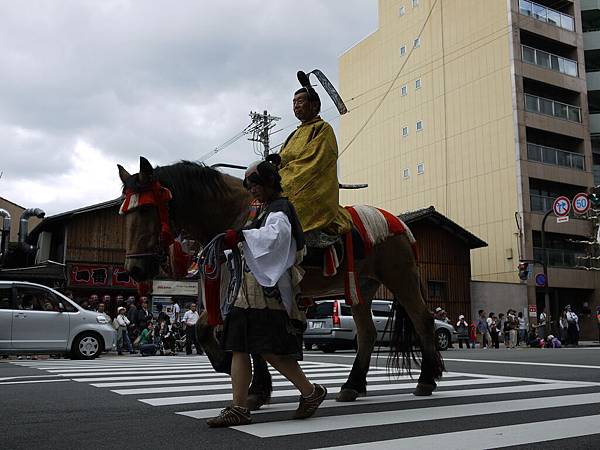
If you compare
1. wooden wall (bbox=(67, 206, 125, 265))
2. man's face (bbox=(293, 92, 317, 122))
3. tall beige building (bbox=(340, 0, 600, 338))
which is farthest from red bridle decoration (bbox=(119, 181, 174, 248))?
tall beige building (bbox=(340, 0, 600, 338))

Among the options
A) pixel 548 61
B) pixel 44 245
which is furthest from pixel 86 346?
pixel 548 61

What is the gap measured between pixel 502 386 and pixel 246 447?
390cm

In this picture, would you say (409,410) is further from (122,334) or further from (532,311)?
(532,311)

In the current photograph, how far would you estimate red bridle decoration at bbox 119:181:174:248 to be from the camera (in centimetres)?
433

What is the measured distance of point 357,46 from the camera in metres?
42.8

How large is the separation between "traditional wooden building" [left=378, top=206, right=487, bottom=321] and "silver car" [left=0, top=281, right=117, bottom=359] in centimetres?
1742

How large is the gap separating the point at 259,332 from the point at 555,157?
3136cm

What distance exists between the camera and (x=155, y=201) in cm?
436

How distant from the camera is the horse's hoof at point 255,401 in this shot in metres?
4.50

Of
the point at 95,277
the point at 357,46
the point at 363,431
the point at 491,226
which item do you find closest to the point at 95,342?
the point at 95,277

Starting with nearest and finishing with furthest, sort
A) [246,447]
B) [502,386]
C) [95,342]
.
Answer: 1. [246,447]
2. [502,386]
3. [95,342]

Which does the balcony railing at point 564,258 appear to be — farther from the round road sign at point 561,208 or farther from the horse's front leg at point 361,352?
the horse's front leg at point 361,352

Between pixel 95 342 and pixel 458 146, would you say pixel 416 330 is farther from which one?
pixel 458 146

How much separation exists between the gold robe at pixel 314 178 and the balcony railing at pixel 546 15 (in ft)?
102
